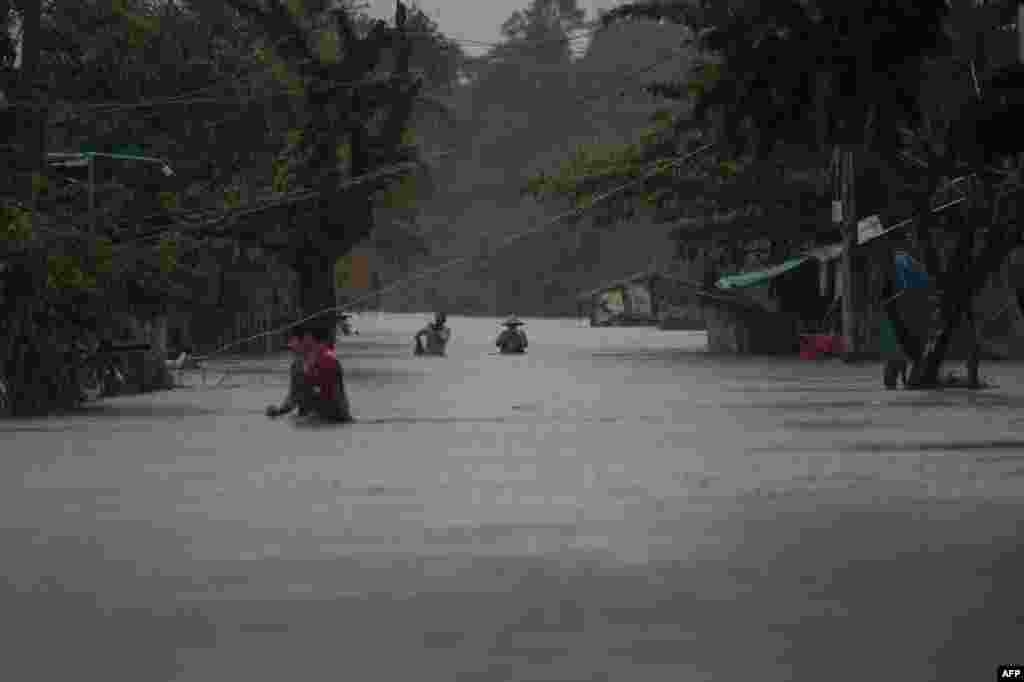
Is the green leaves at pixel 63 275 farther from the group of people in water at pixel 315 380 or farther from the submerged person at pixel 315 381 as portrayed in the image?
the submerged person at pixel 315 381

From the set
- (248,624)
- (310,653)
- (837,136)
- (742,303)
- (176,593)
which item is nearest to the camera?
(310,653)

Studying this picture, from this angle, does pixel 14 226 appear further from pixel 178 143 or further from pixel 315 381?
pixel 178 143

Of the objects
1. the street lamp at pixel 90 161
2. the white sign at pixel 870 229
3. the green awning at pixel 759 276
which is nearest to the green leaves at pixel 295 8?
the green awning at pixel 759 276

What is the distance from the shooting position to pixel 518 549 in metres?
11.8

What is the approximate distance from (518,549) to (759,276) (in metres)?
42.3

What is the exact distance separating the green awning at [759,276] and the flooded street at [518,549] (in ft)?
90.4

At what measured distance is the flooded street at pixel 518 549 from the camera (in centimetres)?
827

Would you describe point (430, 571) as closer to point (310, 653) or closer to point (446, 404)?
point (310, 653)

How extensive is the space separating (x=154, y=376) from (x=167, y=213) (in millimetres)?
2774

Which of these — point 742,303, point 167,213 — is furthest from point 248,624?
point 742,303

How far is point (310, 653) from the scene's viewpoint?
824 centimetres

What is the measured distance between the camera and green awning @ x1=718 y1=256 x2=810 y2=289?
2064 inches

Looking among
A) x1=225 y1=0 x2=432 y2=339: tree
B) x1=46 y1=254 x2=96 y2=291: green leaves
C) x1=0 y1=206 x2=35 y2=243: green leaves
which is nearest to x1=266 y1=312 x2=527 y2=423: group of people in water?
x1=46 y1=254 x2=96 y2=291: green leaves

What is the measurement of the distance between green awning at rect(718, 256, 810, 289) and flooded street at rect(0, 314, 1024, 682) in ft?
90.4
